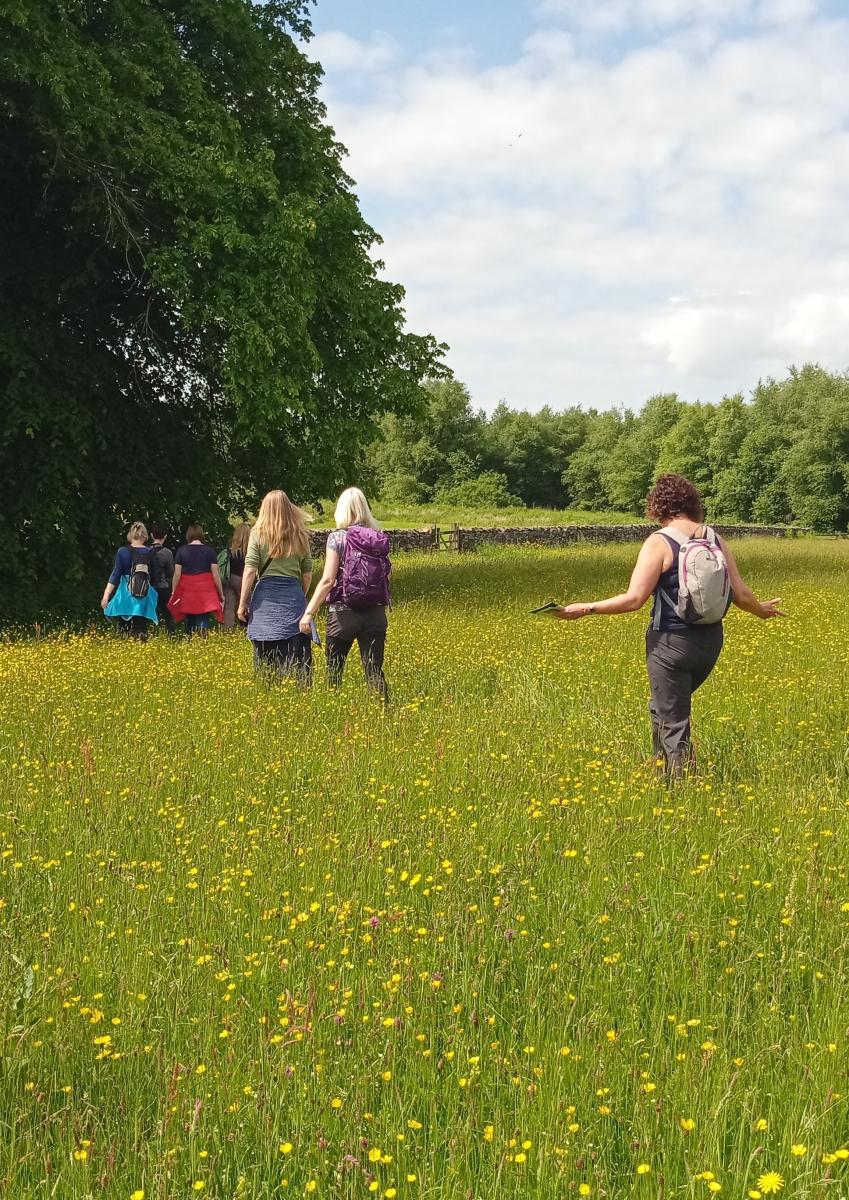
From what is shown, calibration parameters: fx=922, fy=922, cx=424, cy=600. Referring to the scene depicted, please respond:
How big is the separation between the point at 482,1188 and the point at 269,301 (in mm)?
14133

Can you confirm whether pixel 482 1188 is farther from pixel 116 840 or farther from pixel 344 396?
pixel 344 396

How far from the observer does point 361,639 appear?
8.12m

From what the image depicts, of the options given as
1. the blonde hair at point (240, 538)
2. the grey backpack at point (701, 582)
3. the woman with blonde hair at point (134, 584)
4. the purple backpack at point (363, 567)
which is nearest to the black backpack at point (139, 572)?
the woman with blonde hair at point (134, 584)

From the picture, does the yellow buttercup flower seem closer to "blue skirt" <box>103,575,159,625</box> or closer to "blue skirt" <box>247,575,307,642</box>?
"blue skirt" <box>247,575,307,642</box>

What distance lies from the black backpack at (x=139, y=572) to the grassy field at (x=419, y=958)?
5131 mm

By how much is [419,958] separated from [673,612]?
9.75 feet

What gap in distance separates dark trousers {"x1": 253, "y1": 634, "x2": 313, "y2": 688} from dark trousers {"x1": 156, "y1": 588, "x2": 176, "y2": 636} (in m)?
4.85

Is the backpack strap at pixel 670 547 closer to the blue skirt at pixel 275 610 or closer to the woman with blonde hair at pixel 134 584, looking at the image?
the blue skirt at pixel 275 610

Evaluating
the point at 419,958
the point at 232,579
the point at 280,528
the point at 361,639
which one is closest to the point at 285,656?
the point at 361,639

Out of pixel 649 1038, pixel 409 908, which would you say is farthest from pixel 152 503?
pixel 649 1038

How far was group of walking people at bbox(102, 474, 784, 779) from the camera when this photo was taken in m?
5.65

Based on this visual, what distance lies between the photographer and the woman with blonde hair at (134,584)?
491 inches

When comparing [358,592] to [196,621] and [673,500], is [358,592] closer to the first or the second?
[673,500]

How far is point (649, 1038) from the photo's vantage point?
3146 mm
